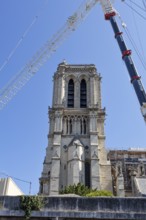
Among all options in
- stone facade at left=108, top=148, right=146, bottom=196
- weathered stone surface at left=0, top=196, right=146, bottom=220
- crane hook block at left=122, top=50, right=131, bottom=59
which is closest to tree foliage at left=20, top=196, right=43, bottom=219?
weathered stone surface at left=0, top=196, right=146, bottom=220

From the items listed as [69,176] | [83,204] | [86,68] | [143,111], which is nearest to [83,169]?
[69,176]

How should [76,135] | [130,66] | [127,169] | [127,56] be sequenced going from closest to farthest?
[130,66]
[127,56]
[76,135]
[127,169]

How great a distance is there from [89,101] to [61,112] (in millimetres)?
6361

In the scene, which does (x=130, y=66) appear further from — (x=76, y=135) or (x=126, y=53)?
(x=76, y=135)

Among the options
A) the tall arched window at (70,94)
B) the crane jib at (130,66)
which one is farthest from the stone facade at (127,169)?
the crane jib at (130,66)

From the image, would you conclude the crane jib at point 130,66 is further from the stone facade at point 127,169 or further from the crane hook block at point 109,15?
the stone facade at point 127,169

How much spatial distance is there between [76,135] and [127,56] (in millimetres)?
20705

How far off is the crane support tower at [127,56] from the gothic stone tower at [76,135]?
60.3 ft

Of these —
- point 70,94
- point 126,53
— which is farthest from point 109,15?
point 70,94

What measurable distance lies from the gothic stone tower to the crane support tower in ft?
60.3

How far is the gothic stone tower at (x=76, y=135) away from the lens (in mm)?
44031

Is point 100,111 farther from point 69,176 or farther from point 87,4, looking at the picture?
point 87,4

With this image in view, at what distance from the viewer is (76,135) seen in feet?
161

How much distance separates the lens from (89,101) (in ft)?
177
